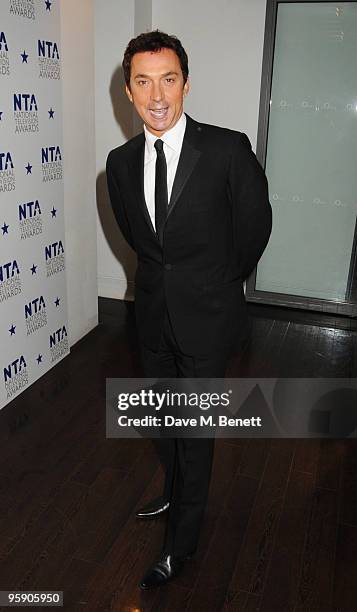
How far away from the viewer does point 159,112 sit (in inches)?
71.1

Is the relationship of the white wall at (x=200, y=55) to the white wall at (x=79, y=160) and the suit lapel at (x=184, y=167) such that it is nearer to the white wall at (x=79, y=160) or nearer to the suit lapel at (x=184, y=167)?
the white wall at (x=79, y=160)

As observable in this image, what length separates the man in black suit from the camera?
1827 mm

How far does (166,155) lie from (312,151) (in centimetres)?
291

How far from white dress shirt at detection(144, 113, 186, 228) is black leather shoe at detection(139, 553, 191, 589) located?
4.06 ft

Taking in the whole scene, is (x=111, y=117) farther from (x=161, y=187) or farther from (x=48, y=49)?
(x=161, y=187)

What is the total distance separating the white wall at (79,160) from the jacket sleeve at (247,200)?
1972 millimetres

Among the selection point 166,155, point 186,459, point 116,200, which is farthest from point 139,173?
point 186,459

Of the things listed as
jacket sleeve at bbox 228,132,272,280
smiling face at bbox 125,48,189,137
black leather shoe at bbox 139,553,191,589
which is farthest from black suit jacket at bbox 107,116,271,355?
black leather shoe at bbox 139,553,191,589

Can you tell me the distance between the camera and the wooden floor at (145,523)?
2107mm

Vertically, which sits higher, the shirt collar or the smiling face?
the smiling face

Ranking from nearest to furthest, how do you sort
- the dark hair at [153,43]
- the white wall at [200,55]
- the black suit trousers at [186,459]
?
1. the dark hair at [153,43]
2. the black suit trousers at [186,459]
3. the white wall at [200,55]

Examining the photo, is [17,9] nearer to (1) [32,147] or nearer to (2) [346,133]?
(1) [32,147]

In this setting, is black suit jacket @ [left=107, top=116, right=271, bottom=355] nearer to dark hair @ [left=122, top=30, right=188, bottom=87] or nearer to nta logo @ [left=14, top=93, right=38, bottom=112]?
dark hair @ [left=122, top=30, right=188, bottom=87]

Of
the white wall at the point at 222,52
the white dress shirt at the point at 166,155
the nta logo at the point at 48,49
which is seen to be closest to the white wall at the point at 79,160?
the nta logo at the point at 48,49
